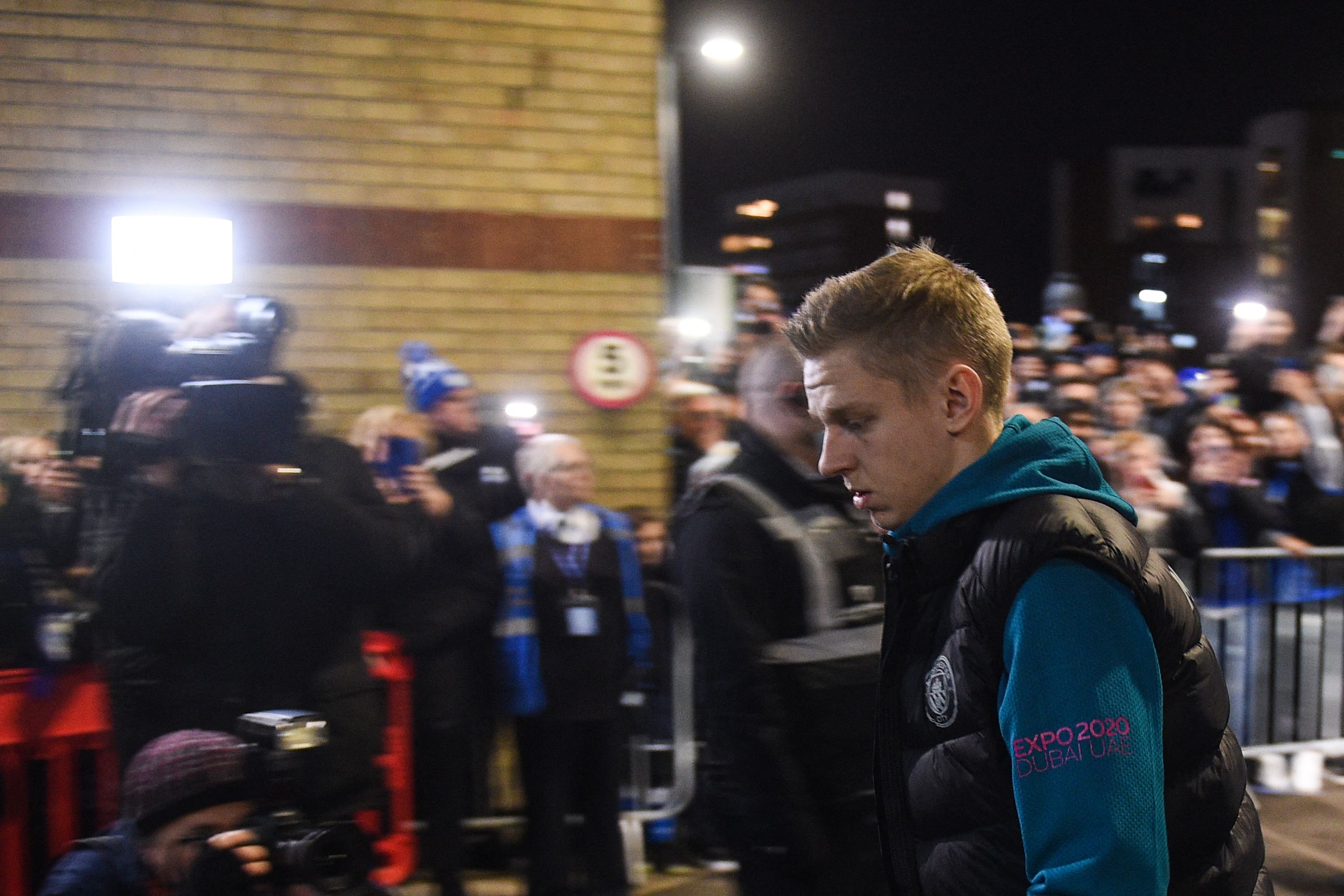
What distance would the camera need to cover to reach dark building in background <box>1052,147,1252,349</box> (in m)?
67.1

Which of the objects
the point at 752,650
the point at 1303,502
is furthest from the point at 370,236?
the point at 1303,502

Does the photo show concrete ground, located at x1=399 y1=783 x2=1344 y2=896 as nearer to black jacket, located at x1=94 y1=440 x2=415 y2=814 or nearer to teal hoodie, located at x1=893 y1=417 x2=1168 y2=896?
black jacket, located at x1=94 y1=440 x2=415 y2=814

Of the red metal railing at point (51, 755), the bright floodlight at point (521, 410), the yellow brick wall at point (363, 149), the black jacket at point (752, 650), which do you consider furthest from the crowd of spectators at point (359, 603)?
the yellow brick wall at point (363, 149)

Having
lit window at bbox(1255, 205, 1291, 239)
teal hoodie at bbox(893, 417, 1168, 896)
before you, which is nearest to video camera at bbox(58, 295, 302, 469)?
teal hoodie at bbox(893, 417, 1168, 896)

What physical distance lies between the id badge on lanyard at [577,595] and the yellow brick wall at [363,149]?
3.21 meters

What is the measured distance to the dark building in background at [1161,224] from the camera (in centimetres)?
6706

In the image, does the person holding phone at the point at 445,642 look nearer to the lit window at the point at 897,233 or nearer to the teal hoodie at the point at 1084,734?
the lit window at the point at 897,233

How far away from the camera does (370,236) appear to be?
25.7 feet

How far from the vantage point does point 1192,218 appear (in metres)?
69.8

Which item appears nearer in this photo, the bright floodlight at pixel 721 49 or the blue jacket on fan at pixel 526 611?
the blue jacket on fan at pixel 526 611

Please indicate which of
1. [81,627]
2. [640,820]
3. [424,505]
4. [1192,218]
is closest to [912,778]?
[424,505]

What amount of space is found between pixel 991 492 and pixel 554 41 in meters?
7.50

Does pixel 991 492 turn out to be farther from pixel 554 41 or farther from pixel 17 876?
pixel 554 41

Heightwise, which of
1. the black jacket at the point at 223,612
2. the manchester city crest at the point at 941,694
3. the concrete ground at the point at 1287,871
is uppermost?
the manchester city crest at the point at 941,694
